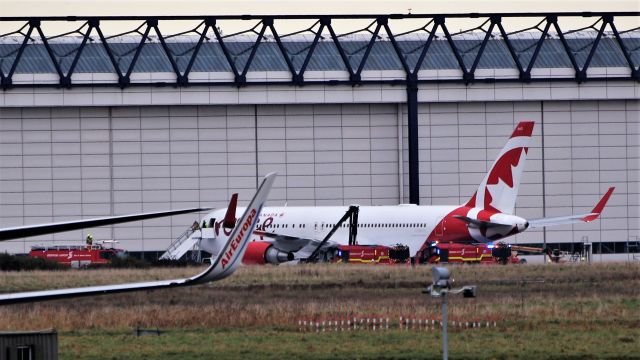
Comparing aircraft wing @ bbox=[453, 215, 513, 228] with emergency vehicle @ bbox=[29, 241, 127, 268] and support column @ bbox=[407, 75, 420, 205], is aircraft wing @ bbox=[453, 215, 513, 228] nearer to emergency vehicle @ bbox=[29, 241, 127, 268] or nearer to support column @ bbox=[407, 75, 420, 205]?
support column @ bbox=[407, 75, 420, 205]

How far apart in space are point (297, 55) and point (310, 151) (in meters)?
6.82

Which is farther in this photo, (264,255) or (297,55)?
(297,55)

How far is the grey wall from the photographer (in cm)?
9306

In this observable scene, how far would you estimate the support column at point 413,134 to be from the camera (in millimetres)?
91312

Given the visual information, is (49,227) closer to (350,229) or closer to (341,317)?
(341,317)

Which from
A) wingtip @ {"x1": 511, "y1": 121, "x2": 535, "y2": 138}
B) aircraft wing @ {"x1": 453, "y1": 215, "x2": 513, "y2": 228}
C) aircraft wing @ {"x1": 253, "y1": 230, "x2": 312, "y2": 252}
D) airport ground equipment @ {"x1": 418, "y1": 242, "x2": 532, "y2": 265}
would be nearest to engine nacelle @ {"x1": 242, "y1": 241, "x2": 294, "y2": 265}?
aircraft wing @ {"x1": 253, "y1": 230, "x2": 312, "y2": 252}

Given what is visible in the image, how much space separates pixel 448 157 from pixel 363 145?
5704 millimetres

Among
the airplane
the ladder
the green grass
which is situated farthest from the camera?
the ladder

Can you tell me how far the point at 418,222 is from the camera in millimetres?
80188

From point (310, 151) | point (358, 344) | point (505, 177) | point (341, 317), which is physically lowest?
point (358, 344)

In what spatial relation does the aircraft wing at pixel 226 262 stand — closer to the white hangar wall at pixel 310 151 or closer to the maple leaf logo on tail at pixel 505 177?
the maple leaf logo on tail at pixel 505 177

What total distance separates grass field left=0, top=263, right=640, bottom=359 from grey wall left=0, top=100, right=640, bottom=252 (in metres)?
34.0

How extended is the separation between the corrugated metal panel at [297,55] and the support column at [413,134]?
2995 mm

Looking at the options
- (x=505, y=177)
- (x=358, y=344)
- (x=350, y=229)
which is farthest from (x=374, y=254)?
(x=358, y=344)
